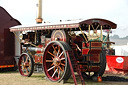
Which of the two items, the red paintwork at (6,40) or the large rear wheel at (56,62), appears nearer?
the large rear wheel at (56,62)

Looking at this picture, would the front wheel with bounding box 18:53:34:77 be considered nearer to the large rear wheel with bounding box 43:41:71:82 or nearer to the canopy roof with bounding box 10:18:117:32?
the large rear wheel with bounding box 43:41:71:82

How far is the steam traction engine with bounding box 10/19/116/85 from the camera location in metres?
8.95

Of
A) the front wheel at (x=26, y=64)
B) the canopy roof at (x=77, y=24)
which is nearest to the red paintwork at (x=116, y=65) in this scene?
the canopy roof at (x=77, y=24)

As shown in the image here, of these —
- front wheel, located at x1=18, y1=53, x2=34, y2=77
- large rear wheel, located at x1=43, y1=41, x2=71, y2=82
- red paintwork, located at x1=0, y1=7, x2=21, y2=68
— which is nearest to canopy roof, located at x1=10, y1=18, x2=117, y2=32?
large rear wheel, located at x1=43, y1=41, x2=71, y2=82

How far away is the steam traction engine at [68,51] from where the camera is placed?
895cm

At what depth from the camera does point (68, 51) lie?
9.00m

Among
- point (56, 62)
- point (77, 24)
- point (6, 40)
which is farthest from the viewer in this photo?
point (6, 40)

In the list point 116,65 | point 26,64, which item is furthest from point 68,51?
point 116,65

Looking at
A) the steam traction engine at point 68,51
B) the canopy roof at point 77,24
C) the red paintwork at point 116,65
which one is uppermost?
the canopy roof at point 77,24

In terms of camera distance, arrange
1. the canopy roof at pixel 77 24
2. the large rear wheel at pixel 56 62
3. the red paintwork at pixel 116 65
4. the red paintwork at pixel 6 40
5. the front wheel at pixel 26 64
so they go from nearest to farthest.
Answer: the canopy roof at pixel 77 24 → the large rear wheel at pixel 56 62 → the front wheel at pixel 26 64 → the red paintwork at pixel 116 65 → the red paintwork at pixel 6 40

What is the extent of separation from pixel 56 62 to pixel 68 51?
2.69 feet

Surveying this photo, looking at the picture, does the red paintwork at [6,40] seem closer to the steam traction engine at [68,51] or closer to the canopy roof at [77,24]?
the steam traction engine at [68,51]

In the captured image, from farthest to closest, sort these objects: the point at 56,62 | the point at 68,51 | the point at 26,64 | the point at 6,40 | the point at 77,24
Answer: the point at 6,40 < the point at 26,64 < the point at 56,62 < the point at 68,51 < the point at 77,24

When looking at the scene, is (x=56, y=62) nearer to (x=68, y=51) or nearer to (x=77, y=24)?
(x=68, y=51)
